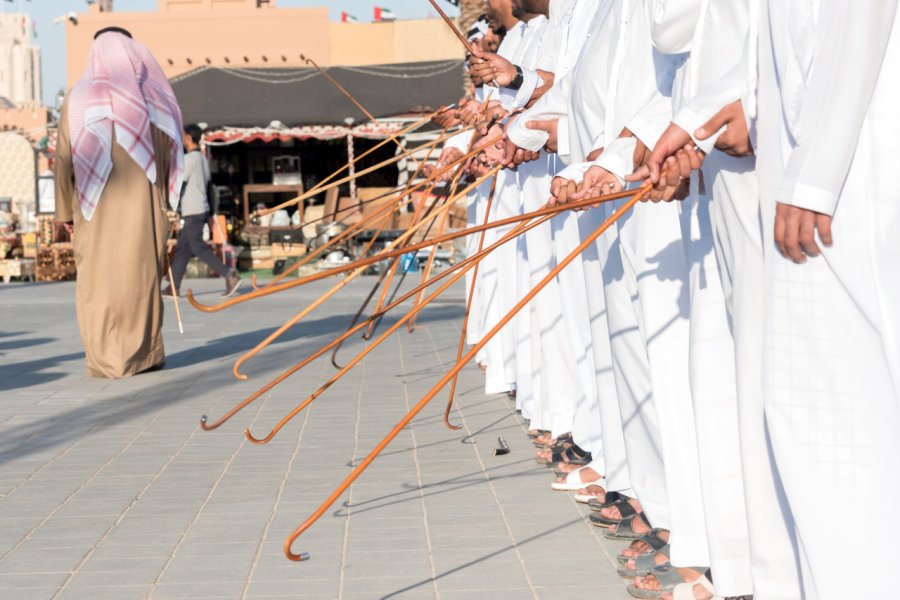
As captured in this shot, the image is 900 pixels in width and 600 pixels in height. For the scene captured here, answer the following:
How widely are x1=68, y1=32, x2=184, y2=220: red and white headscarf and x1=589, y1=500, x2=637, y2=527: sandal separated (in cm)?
562

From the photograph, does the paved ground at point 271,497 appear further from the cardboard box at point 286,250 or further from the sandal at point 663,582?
the cardboard box at point 286,250

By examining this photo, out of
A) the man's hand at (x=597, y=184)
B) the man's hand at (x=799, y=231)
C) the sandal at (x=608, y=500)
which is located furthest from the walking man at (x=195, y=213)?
the man's hand at (x=799, y=231)

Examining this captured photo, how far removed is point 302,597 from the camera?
4.19 meters

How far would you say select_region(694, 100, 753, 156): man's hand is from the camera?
3.24 m

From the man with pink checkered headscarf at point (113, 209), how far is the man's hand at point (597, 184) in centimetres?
648

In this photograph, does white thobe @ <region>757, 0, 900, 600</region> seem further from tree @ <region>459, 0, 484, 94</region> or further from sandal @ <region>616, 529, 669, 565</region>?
tree @ <region>459, 0, 484, 94</region>

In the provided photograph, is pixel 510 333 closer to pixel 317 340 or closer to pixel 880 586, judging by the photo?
pixel 317 340

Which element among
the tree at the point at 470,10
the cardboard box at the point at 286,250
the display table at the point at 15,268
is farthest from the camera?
the cardboard box at the point at 286,250

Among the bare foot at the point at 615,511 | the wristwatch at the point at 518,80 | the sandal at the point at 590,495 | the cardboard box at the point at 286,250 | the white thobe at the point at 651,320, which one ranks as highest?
the wristwatch at the point at 518,80

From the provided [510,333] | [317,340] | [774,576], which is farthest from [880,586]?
[317,340]

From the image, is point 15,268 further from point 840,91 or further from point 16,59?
point 16,59

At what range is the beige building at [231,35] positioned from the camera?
32562 millimetres

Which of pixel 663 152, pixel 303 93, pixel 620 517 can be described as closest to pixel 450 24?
pixel 620 517

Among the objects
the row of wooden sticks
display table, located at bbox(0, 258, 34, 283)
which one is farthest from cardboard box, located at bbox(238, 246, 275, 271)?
the row of wooden sticks
